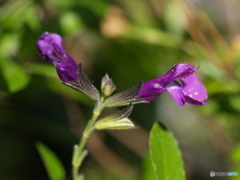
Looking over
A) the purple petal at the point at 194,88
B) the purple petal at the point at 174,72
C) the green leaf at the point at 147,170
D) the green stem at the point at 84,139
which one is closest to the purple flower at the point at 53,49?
the green stem at the point at 84,139

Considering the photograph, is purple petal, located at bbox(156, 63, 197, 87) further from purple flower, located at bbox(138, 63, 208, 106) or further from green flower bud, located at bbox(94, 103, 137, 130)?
green flower bud, located at bbox(94, 103, 137, 130)

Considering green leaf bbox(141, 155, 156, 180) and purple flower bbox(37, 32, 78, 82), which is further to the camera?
green leaf bbox(141, 155, 156, 180)

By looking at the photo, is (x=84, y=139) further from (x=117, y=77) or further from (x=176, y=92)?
(x=117, y=77)

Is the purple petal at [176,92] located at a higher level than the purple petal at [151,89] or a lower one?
lower

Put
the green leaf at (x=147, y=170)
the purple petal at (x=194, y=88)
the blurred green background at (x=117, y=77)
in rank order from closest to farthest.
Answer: the purple petal at (x=194, y=88), the green leaf at (x=147, y=170), the blurred green background at (x=117, y=77)

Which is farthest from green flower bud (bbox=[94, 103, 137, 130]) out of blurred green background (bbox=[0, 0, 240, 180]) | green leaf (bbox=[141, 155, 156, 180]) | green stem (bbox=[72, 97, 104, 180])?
blurred green background (bbox=[0, 0, 240, 180])

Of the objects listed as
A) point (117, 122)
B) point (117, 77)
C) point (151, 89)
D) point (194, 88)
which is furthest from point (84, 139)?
point (117, 77)

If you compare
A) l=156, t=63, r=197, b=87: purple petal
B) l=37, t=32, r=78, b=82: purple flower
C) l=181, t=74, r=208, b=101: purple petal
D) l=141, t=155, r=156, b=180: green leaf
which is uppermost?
l=37, t=32, r=78, b=82: purple flower

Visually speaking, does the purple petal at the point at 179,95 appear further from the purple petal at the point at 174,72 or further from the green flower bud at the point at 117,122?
the green flower bud at the point at 117,122
